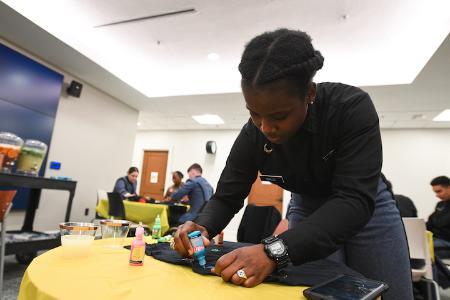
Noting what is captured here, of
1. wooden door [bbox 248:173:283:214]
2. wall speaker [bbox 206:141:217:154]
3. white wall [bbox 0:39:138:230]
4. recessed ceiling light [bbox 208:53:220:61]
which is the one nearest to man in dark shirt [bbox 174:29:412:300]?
recessed ceiling light [bbox 208:53:220:61]

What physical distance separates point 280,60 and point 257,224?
1.63m

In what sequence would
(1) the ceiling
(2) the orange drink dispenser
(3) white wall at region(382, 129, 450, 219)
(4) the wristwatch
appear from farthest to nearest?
(3) white wall at region(382, 129, 450, 219) → (1) the ceiling → (2) the orange drink dispenser → (4) the wristwatch

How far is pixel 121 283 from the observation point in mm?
523

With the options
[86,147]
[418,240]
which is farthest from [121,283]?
→ [86,147]

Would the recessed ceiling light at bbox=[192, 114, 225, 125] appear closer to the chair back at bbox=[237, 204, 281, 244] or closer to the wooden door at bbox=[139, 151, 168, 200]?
the wooden door at bbox=[139, 151, 168, 200]

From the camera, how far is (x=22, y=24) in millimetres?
3496

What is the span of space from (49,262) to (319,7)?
3.23 meters

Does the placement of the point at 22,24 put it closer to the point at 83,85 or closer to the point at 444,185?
the point at 83,85

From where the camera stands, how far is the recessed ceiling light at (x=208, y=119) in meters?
6.58

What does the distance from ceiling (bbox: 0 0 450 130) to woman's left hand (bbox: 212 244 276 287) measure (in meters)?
2.97

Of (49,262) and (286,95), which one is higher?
(286,95)

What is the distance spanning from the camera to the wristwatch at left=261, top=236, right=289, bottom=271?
2.00 feet

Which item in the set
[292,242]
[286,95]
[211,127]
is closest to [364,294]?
[292,242]

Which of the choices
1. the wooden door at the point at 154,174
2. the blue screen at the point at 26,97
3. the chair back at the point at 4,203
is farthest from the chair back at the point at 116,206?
the wooden door at the point at 154,174
